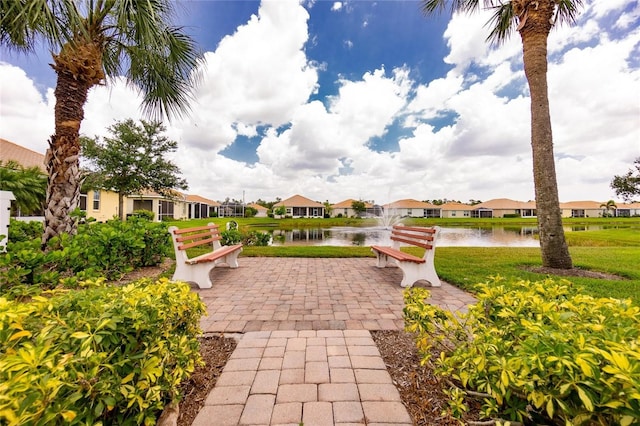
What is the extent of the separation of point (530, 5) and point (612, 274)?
5.95 meters

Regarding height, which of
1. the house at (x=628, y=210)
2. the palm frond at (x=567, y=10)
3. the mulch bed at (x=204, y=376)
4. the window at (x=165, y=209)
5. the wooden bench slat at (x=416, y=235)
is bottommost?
the mulch bed at (x=204, y=376)

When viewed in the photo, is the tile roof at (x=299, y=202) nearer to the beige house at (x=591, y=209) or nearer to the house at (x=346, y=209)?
the house at (x=346, y=209)

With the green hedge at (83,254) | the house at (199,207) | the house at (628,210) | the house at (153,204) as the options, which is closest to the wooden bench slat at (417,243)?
the green hedge at (83,254)

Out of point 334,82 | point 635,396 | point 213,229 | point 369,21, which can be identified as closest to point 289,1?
point 369,21

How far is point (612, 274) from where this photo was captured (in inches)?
206

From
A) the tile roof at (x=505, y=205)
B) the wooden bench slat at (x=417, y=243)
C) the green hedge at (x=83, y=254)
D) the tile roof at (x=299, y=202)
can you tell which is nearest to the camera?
the green hedge at (x=83, y=254)

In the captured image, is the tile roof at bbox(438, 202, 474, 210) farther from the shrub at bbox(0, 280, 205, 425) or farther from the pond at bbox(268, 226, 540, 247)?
the shrub at bbox(0, 280, 205, 425)

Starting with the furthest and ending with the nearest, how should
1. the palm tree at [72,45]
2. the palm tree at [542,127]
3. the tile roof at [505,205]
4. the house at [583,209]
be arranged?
1. the house at [583,209]
2. the tile roof at [505,205]
3. the palm tree at [542,127]
4. the palm tree at [72,45]

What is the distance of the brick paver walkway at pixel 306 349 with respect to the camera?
1.67 metres

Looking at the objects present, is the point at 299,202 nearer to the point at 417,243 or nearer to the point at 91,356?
the point at 417,243

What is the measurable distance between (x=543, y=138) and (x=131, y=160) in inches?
967

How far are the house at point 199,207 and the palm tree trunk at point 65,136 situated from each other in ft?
126

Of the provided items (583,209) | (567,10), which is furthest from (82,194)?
(583,209)

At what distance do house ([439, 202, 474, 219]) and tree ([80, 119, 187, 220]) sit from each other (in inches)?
2489
